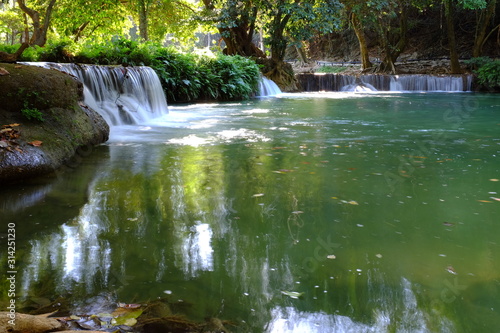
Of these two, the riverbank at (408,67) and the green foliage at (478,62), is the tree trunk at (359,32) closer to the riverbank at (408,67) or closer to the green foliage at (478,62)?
the riverbank at (408,67)

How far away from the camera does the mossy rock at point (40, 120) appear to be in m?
4.13

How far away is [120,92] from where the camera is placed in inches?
382

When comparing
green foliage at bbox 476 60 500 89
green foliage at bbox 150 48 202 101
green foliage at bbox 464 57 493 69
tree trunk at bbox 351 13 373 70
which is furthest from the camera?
tree trunk at bbox 351 13 373 70

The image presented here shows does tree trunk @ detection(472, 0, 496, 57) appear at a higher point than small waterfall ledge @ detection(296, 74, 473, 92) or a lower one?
higher

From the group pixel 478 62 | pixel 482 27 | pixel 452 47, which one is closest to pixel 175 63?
pixel 452 47

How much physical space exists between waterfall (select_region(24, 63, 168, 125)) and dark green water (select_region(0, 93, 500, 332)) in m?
3.40

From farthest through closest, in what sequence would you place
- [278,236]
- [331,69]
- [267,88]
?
[331,69] → [267,88] → [278,236]

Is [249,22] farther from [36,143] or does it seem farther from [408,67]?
[36,143]

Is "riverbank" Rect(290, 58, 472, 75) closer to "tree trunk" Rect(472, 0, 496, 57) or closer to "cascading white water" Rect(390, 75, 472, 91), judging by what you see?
"tree trunk" Rect(472, 0, 496, 57)

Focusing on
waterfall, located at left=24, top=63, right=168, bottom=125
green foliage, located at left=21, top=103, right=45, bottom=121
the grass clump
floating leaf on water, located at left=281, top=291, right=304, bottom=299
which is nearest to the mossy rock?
green foliage, located at left=21, top=103, right=45, bottom=121

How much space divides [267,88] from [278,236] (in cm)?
1686

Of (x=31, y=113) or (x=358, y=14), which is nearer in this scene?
(x=31, y=113)

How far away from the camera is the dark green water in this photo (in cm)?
204

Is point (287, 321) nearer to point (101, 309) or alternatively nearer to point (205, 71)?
point (101, 309)
